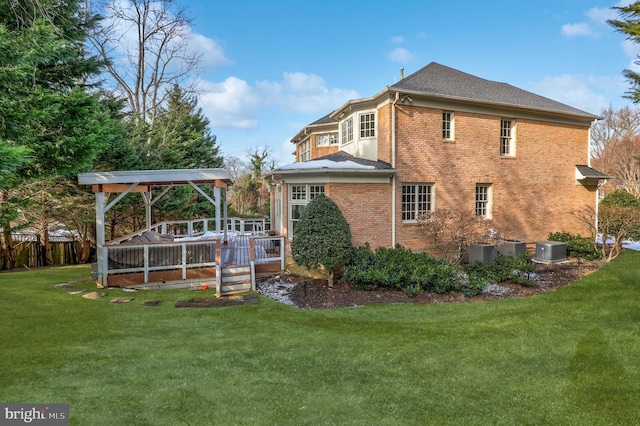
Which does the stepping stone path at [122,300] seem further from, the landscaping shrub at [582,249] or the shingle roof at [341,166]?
the landscaping shrub at [582,249]

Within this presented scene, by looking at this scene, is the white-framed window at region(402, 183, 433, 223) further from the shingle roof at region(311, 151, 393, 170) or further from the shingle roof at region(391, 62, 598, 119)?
the shingle roof at region(391, 62, 598, 119)

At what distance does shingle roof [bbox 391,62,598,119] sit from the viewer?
12797mm

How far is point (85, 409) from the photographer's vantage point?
11.9 feet

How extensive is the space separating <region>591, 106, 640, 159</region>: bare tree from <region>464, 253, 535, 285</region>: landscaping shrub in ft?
103

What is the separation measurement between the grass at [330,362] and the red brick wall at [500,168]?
6015 millimetres

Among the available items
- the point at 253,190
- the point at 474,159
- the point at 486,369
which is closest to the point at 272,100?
the point at 253,190

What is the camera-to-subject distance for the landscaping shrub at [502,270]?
985cm

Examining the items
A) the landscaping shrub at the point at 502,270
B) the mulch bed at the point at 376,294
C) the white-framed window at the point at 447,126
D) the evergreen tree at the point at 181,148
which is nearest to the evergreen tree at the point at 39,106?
the mulch bed at the point at 376,294

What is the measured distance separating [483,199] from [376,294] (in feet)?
25.8

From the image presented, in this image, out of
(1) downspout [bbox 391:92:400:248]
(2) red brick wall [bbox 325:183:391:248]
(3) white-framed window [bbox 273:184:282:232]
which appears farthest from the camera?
(3) white-framed window [bbox 273:184:282:232]

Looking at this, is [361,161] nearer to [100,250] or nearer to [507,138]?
[507,138]

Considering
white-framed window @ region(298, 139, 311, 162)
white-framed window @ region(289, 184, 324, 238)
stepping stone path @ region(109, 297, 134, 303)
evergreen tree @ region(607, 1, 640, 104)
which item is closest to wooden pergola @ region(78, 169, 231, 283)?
Result: stepping stone path @ region(109, 297, 134, 303)

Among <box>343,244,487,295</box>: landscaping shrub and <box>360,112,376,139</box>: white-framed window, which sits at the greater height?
<box>360,112,376,139</box>: white-framed window

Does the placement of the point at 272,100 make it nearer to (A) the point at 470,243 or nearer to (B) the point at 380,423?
(A) the point at 470,243
